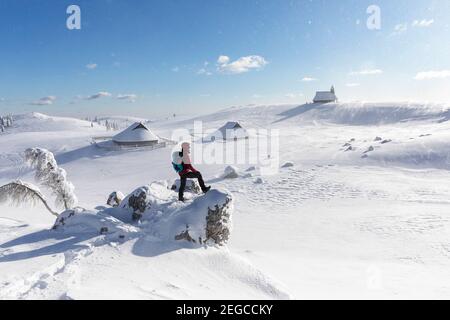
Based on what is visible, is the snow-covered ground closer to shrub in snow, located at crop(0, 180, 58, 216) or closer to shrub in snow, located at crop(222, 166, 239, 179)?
shrub in snow, located at crop(222, 166, 239, 179)

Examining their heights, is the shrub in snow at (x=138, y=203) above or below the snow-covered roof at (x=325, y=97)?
below

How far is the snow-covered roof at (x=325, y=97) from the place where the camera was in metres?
78.8

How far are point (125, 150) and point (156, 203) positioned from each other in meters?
32.0

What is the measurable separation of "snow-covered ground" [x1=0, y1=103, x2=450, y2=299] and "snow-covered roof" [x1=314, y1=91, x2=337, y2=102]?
52632 millimetres

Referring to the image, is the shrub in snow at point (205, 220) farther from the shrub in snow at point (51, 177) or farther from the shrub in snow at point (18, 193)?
the shrub in snow at point (51, 177)

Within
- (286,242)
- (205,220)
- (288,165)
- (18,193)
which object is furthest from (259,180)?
(205,220)

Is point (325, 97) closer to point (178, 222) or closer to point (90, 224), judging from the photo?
point (178, 222)

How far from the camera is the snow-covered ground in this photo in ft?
16.9

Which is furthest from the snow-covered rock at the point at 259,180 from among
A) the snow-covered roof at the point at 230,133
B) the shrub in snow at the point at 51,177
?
the snow-covered roof at the point at 230,133

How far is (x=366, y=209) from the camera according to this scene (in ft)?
47.2

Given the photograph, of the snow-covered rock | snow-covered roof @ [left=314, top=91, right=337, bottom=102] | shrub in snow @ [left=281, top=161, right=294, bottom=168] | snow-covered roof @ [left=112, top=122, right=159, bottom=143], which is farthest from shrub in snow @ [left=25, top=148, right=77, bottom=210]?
snow-covered roof @ [left=314, top=91, right=337, bottom=102]

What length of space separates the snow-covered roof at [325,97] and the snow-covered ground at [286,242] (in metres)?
52.6
